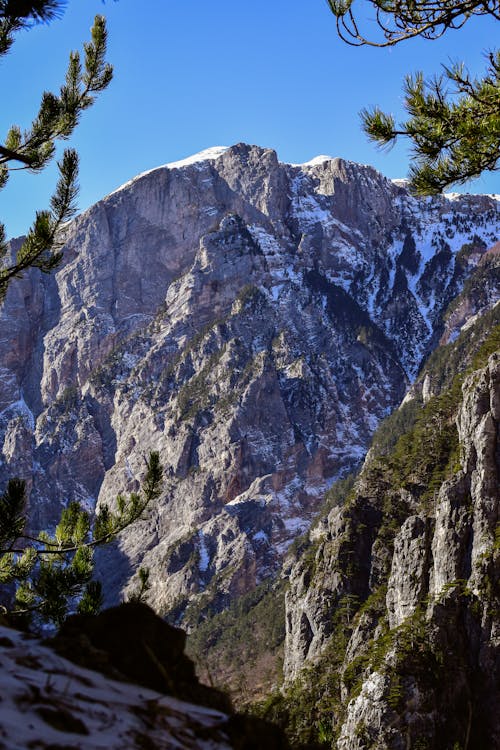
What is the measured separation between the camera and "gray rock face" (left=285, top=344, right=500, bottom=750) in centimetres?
4231

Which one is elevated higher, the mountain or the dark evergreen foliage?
the mountain

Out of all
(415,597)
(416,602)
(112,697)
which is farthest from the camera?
(415,597)

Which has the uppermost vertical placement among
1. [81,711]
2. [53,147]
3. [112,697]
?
[53,147]

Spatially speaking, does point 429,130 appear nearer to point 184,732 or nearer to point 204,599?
point 184,732

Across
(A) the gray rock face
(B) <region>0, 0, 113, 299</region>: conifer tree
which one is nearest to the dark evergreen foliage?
(B) <region>0, 0, 113, 299</region>: conifer tree

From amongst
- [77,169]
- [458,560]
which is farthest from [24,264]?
[458,560]

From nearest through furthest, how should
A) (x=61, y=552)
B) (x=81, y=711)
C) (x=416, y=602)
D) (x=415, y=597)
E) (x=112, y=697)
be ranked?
(x=81, y=711) < (x=112, y=697) < (x=61, y=552) < (x=416, y=602) < (x=415, y=597)

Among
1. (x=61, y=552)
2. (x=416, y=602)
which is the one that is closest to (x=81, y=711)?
(x=61, y=552)

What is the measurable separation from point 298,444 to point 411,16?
173938 mm

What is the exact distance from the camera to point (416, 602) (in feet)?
183

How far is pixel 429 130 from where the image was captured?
9594 mm

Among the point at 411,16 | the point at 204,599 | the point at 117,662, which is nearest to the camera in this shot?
the point at 117,662

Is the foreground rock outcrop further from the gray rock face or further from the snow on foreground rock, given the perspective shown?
the gray rock face

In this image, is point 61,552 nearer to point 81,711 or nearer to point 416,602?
point 81,711
